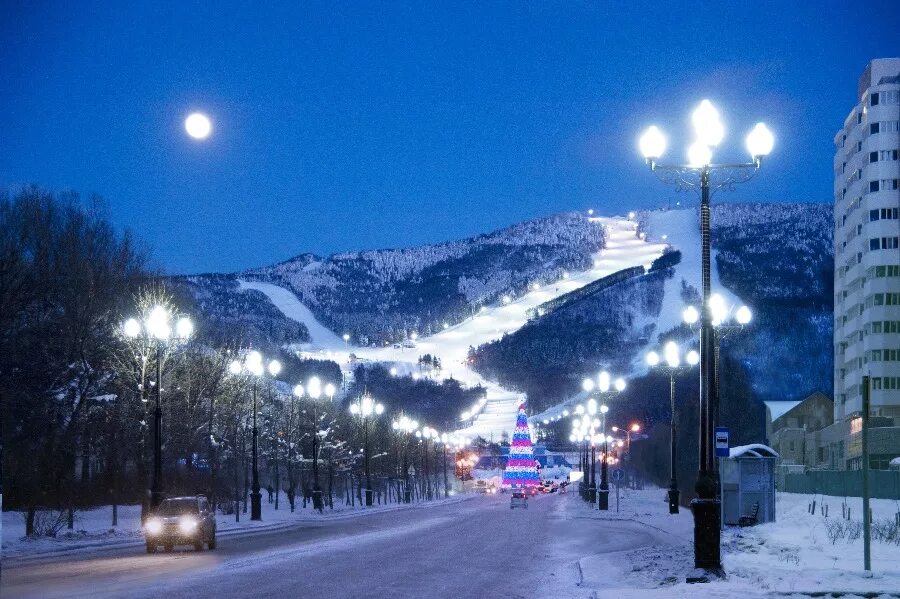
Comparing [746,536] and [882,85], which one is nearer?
[746,536]

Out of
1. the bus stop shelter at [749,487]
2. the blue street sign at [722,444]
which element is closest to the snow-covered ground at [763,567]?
the blue street sign at [722,444]

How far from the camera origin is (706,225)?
2208 cm

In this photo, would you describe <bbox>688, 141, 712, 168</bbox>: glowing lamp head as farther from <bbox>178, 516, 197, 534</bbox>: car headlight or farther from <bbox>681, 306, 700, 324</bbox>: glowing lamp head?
<bbox>178, 516, 197, 534</bbox>: car headlight

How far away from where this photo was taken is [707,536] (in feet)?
67.8

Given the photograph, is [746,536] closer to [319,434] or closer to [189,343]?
[189,343]

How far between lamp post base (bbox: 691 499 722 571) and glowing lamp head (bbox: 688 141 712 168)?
6479 millimetres

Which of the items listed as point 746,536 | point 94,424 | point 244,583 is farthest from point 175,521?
point 94,424

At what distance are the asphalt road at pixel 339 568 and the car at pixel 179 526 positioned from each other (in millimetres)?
448

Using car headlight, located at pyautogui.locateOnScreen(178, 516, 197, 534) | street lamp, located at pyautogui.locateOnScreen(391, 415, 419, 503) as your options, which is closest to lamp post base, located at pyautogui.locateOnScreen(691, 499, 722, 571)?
car headlight, located at pyautogui.locateOnScreen(178, 516, 197, 534)

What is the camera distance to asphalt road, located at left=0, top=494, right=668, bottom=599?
64.5 feet

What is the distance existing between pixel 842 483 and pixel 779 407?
6820 cm

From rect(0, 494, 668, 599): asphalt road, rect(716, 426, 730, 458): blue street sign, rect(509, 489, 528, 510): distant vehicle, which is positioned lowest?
rect(509, 489, 528, 510): distant vehicle

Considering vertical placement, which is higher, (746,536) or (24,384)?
(24,384)

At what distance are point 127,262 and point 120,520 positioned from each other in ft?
66.3
